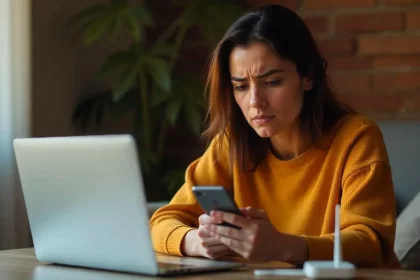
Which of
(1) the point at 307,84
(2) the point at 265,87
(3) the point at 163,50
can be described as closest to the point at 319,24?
(3) the point at 163,50

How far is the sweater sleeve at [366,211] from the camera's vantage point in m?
1.45

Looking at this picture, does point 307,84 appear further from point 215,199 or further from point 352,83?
point 352,83

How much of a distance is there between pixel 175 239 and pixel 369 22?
1496 millimetres

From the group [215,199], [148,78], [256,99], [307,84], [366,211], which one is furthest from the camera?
[148,78]

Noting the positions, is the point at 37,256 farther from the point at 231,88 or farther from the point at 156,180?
the point at 156,180

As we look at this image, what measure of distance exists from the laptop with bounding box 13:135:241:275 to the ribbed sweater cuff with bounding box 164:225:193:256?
0.09 meters

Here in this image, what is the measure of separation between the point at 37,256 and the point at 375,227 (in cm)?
63

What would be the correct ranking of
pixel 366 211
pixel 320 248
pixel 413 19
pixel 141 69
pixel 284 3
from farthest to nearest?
1. pixel 284 3
2. pixel 141 69
3. pixel 413 19
4. pixel 366 211
5. pixel 320 248

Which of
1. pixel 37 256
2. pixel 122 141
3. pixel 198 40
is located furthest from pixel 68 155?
pixel 198 40

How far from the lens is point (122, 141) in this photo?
1242 millimetres

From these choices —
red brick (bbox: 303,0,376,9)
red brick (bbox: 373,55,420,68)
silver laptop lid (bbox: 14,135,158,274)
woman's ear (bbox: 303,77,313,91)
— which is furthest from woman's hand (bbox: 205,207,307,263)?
red brick (bbox: 303,0,376,9)

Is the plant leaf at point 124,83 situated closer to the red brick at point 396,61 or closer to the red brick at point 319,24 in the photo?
the red brick at point 319,24

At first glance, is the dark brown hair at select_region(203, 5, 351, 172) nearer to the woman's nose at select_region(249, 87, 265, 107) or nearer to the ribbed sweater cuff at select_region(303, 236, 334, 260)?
the woman's nose at select_region(249, 87, 265, 107)

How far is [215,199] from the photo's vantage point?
4.33ft
